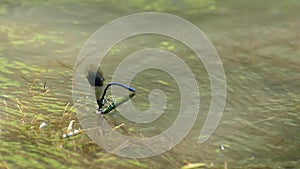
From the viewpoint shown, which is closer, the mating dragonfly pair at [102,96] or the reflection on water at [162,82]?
the reflection on water at [162,82]

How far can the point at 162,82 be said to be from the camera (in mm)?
2566

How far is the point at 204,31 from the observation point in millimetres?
3250

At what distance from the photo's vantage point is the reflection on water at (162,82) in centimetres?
187

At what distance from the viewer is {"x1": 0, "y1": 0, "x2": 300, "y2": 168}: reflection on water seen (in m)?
1.87

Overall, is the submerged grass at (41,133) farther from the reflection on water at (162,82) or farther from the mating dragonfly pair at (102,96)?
the mating dragonfly pair at (102,96)

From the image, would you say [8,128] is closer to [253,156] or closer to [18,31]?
[253,156]

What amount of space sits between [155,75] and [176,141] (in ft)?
2.40

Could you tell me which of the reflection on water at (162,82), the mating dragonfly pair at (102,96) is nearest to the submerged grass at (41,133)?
the reflection on water at (162,82)

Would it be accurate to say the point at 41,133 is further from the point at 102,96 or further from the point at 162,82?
the point at 162,82

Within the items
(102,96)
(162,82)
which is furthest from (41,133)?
(162,82)

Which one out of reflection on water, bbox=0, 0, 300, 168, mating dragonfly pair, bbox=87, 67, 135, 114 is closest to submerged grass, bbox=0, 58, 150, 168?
reflection on water, bbox=0, 0, 300, 168

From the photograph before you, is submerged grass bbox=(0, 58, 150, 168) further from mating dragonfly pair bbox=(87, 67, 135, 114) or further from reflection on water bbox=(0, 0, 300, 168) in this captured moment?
mating dragonfly pair bbox=(87, 67, 135, 114)

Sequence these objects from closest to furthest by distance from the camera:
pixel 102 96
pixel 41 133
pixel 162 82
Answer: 1. pixel 41 133
2. pixel 102 96
3. pixel 162 82

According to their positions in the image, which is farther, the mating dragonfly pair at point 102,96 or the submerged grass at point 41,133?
the mating dragonfly pair at point 102,96
